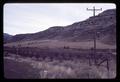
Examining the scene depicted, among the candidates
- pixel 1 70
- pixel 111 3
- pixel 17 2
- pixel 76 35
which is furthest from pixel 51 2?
pixel 76 35

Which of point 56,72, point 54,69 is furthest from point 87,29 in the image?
point 56,72

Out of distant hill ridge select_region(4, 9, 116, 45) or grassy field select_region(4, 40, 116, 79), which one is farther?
distant hill ridge select_region(4, 9, 116, 45)

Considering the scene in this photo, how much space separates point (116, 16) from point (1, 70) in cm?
118

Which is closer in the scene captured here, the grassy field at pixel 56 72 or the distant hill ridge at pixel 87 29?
the grassy field at pixel 56 72

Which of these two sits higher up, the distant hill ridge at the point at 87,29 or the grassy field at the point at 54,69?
the distant hill ridge at the point at 87,29

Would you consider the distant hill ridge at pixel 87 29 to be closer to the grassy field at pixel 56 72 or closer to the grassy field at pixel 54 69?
the grassy field at pixel 54 69

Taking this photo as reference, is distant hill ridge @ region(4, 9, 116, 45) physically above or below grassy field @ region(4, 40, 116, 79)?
above

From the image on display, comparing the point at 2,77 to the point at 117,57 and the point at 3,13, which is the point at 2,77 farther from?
the point at 117,57

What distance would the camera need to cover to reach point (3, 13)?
2576mm

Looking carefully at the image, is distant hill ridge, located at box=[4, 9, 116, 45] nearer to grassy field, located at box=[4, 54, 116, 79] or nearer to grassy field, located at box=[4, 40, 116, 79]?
grassy field, located at box=[4, 40, 116, 79]

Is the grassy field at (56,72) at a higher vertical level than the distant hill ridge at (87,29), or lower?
lower

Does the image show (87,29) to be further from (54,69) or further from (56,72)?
(56,72)

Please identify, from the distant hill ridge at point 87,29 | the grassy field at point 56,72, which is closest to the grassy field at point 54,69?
the grassy field at point 56,72

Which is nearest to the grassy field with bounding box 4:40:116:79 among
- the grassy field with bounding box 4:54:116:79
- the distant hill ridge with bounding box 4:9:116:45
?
the grassy field with bounding box 4:54:116:79
